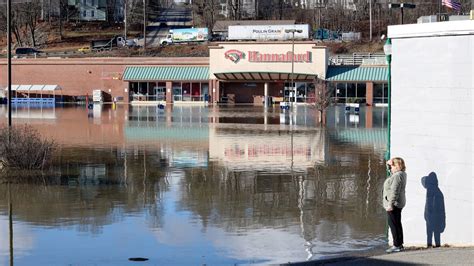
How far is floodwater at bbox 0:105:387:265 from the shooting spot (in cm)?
1296

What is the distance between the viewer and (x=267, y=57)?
3088 inches

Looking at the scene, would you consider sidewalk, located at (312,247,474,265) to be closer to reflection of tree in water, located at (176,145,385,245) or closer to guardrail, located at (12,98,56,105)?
reflection of tree in water, located at (176,145,385,245)

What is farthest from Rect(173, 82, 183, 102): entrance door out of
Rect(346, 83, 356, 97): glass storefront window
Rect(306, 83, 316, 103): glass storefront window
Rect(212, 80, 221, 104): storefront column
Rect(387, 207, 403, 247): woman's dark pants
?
Rect(387, 207, 403, 247): woman's dark pants

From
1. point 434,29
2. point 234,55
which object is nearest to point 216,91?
point 234,55

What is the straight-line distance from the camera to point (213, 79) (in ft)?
266

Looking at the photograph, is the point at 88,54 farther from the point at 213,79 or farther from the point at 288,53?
the point at 288,53

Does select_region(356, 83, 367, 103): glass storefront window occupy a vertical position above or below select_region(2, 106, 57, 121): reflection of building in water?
above

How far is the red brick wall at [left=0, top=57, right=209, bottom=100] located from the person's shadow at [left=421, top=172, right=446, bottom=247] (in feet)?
245

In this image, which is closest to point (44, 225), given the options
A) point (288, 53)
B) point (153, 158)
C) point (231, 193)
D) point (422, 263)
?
point (231, 193)

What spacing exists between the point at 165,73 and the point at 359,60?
19901 millimetres

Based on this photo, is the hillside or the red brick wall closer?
the red brick wall

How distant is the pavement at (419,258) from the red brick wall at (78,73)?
7560 cm

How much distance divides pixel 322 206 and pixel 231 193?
2570 millimetres

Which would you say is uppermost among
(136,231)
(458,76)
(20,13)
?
(20,13)
